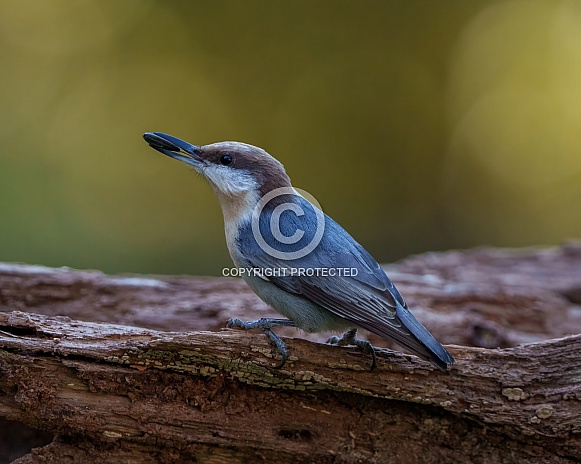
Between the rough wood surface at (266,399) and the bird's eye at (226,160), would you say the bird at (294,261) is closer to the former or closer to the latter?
the bird's eye at (226,160)

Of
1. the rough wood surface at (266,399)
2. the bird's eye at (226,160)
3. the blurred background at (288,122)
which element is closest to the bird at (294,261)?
the bird's eye at (226,160)

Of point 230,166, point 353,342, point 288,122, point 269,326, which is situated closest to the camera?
point 269,326

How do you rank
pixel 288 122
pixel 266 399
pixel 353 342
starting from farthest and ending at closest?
pixel 288 122
pixel 353 342
pixel 266 399

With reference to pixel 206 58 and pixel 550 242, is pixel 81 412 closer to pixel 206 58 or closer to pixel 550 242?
pixel 206 58

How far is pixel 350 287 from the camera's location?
3.61m

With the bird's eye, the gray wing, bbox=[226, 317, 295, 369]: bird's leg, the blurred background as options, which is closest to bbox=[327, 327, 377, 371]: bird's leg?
the gray wing

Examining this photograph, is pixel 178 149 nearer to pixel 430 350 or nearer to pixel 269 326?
pixel 269 326

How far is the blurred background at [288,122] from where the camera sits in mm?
8844

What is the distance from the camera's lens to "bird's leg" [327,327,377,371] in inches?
138

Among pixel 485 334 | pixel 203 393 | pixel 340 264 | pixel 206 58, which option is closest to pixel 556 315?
pixel 485 334

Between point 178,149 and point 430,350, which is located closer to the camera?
point 430,350

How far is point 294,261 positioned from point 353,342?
61 cm

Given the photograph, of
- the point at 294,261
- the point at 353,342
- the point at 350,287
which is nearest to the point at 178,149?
the point at 294,261

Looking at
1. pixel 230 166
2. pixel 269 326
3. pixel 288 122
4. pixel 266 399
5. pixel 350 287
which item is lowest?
pixel 266 399
